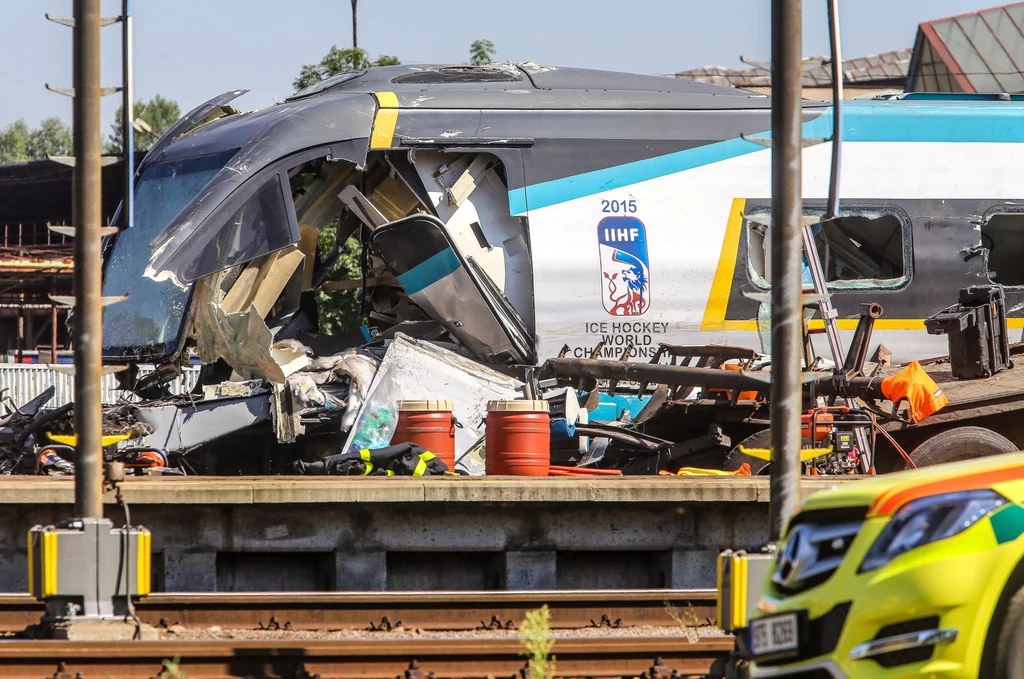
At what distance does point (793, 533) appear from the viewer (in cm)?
534

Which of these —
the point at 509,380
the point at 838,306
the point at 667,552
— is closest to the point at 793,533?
the point at 667,552

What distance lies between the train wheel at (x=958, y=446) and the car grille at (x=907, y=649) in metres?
6.98

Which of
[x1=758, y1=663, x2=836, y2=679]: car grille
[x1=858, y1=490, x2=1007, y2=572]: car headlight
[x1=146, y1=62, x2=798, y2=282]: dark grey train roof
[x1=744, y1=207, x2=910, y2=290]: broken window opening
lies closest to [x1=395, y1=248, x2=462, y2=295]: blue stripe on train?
[x1=146, y1=62, x2=798, y2=282]: dark grey train roof

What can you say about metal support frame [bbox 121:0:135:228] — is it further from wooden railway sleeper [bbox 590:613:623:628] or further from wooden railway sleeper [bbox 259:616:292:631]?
wooden railway sleeper [bbox 590:613:623:628]

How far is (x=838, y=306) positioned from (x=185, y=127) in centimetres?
704

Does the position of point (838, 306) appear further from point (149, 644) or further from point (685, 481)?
point (149, 644)

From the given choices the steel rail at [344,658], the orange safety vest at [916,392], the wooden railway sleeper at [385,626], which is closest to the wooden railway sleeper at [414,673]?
the steel rail at [344,658]

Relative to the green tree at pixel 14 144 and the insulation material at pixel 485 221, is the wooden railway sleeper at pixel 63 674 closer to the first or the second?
the insulation material at pixel 485 221

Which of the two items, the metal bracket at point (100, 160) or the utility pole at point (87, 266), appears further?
the metal bracket at point (100, 160)

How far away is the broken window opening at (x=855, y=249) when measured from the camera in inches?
514

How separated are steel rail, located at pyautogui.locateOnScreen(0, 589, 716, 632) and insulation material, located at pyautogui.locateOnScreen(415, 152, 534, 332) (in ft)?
15.1

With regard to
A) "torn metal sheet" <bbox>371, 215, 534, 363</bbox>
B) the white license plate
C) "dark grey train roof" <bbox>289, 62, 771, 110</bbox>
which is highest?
"dark grey train roof" <bbox>289, 62, 771, 110</bbox>

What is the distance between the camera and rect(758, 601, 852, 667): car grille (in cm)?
474

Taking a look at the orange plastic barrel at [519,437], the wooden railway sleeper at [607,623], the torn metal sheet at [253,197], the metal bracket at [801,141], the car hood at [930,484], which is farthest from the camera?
the torn metal sheet at [253,197]
